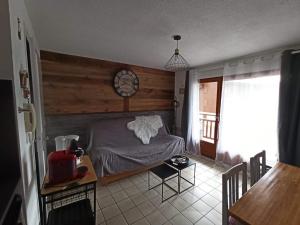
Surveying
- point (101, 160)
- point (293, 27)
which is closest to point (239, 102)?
point (293, 27)

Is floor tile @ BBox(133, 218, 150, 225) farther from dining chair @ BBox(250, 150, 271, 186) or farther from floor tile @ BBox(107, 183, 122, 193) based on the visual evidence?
dining chair @ BBox(250, 150, 271, 186)

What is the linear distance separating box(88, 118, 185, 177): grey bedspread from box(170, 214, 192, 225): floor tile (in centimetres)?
104

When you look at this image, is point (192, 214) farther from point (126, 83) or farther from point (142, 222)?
point (126, 83)

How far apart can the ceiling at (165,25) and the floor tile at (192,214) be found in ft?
7.24

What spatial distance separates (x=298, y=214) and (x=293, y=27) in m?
1.84

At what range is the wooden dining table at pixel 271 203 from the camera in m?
0.91

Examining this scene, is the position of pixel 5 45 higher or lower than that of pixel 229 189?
higher

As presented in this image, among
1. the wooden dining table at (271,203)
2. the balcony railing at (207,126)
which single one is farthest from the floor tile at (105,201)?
the balcony railing at (207,126)

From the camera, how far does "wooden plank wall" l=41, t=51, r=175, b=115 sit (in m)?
2.64

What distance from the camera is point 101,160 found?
2244mm

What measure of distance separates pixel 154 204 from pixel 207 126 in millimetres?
2507

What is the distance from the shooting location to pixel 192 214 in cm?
182

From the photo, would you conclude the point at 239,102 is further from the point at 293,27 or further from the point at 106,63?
the point at 106,63

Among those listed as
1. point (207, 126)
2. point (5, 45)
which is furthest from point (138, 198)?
point (207, 126)
